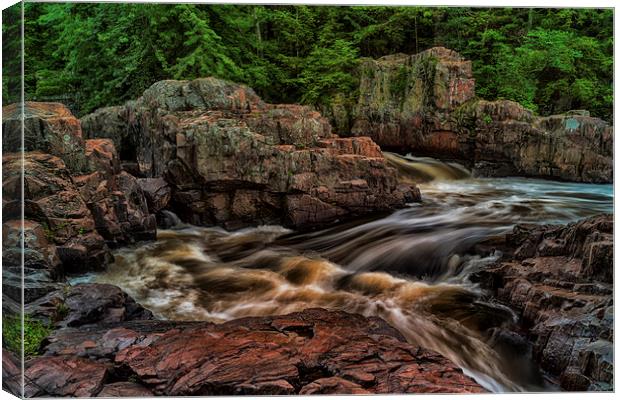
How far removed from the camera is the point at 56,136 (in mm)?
4184

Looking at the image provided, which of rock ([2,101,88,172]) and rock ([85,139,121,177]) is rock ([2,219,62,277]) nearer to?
rock ([2,101,88,172])

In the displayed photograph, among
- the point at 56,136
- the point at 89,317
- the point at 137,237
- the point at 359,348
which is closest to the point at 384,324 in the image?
the point at 359,348

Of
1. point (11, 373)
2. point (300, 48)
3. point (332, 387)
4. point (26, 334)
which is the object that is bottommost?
point (332, 387)

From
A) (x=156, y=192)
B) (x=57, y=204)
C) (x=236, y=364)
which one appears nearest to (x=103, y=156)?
(x=156, y=192)

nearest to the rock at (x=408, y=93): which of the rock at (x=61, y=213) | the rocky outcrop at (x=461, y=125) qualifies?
the rocky outcrop at (x=461, y=125)

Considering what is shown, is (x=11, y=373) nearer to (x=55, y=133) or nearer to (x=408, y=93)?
(x=55, y=133)

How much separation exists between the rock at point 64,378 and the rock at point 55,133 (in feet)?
5.38

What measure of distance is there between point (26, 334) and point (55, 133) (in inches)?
68.0

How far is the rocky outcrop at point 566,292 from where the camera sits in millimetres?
3244

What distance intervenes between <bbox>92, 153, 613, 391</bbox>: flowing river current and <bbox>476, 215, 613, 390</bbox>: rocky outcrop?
124 mm

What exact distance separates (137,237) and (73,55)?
1826mm

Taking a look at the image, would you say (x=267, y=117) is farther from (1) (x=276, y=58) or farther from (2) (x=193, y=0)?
(2) (x=193, y=0)

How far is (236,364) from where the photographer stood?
3072 millimetres

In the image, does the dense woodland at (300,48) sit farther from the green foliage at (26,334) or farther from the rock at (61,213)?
the green foliage at (26,334)
